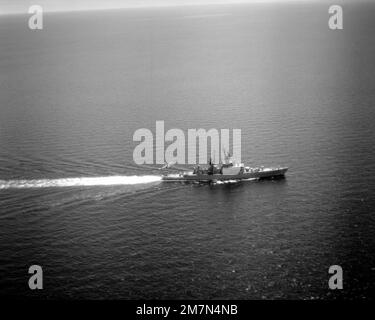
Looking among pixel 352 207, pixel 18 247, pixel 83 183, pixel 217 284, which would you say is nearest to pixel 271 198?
pixel 352 207

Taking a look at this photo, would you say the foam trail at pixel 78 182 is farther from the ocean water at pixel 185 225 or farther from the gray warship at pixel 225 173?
the gray warship at pixel 225 173

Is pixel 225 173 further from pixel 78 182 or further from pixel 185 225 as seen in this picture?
pixel 78 182

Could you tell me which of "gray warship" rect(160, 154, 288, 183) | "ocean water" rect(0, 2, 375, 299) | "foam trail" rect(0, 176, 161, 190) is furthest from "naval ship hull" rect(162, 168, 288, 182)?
"foam trail" rect(0, 176, 161, 190)

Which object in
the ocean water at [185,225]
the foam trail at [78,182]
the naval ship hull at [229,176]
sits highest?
the naval ship hull at [229,176]

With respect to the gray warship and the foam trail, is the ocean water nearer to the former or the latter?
the foam trail

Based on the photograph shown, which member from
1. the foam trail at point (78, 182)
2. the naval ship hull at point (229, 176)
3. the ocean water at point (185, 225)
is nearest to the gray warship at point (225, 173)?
the naval ship hull at point (229, 176)

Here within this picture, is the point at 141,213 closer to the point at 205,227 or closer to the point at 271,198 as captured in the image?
the point at 205,227

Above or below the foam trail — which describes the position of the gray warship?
above
